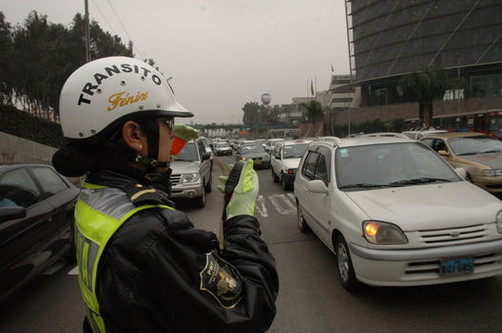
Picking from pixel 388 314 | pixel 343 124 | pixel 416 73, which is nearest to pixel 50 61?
pixel 388 314

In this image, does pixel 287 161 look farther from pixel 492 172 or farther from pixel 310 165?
pixel 310 165

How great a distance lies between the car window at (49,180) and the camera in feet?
15.8

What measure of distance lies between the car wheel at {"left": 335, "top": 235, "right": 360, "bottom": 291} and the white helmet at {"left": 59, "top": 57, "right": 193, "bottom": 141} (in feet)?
9.71

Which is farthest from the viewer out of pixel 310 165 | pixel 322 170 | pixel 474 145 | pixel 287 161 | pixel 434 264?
pixel 287 161

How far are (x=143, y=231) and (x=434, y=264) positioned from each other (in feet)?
10.1

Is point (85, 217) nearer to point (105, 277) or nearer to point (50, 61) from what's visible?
point (105, 277)

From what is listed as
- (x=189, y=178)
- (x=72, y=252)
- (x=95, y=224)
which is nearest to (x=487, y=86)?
(x=189, y=178)

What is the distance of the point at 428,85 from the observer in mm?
Answer: 40438

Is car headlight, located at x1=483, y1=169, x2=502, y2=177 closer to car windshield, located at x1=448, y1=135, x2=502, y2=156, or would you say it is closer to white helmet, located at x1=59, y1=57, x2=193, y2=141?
car windshield, located at x1=448, y1=135, x2=502, y2=156

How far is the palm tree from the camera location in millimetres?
40469

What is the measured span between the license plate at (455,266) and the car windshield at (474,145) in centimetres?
659

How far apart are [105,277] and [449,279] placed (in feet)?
10.7

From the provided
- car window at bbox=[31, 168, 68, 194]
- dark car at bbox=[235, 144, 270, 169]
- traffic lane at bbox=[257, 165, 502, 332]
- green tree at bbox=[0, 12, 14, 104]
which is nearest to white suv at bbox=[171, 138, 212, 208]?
car window at bbox=[31, 168, 68, 194]

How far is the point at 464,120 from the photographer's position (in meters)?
25.1
